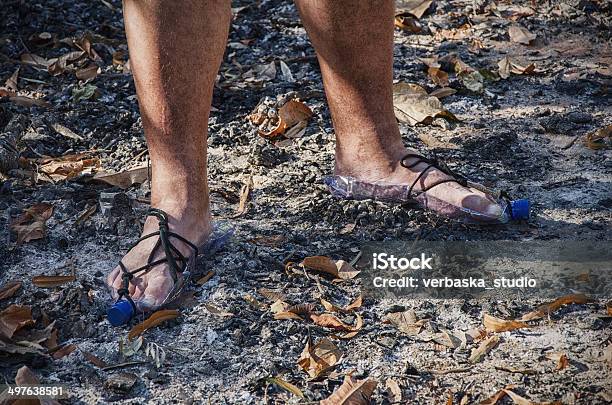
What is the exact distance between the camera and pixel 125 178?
293cm

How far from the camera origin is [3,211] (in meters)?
2.75

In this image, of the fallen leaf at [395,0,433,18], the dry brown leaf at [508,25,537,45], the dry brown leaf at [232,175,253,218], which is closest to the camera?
the dry brown leaf at [232,175,253,218]

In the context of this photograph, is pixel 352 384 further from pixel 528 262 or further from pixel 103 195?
pixel 103 195

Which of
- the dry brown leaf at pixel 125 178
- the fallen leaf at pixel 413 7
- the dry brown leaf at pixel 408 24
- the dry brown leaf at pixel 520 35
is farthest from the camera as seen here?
the fallen leaf at pixel 413 7

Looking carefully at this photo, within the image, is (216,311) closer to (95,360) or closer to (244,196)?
(95,360)

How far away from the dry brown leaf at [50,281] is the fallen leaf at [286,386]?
70 cm

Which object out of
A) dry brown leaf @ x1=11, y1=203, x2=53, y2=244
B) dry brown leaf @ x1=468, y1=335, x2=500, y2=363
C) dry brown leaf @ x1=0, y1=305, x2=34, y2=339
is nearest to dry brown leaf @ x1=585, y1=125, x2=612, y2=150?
dry brown leaf @ x1=468, y1=335, x2=500, y2=363

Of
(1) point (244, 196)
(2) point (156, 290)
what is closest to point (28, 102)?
(1) point (244, 196)

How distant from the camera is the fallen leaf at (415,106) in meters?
3.27

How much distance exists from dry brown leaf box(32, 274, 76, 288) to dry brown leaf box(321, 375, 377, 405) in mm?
847

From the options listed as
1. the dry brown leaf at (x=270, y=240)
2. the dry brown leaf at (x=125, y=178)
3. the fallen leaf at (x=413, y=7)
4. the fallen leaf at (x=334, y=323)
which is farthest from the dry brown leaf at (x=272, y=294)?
the fallen leaf at (x=413, y=7)

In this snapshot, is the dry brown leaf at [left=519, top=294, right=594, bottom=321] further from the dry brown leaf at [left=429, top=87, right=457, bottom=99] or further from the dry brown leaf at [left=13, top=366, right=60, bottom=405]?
the dry brown leaf at [left=429, top=87, right=457, bottom=99]

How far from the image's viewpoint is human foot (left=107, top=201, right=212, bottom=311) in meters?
2.27

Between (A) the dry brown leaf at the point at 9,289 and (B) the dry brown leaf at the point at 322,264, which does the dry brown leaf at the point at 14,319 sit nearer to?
(A) the dry brown leaf at the point at 9,289
